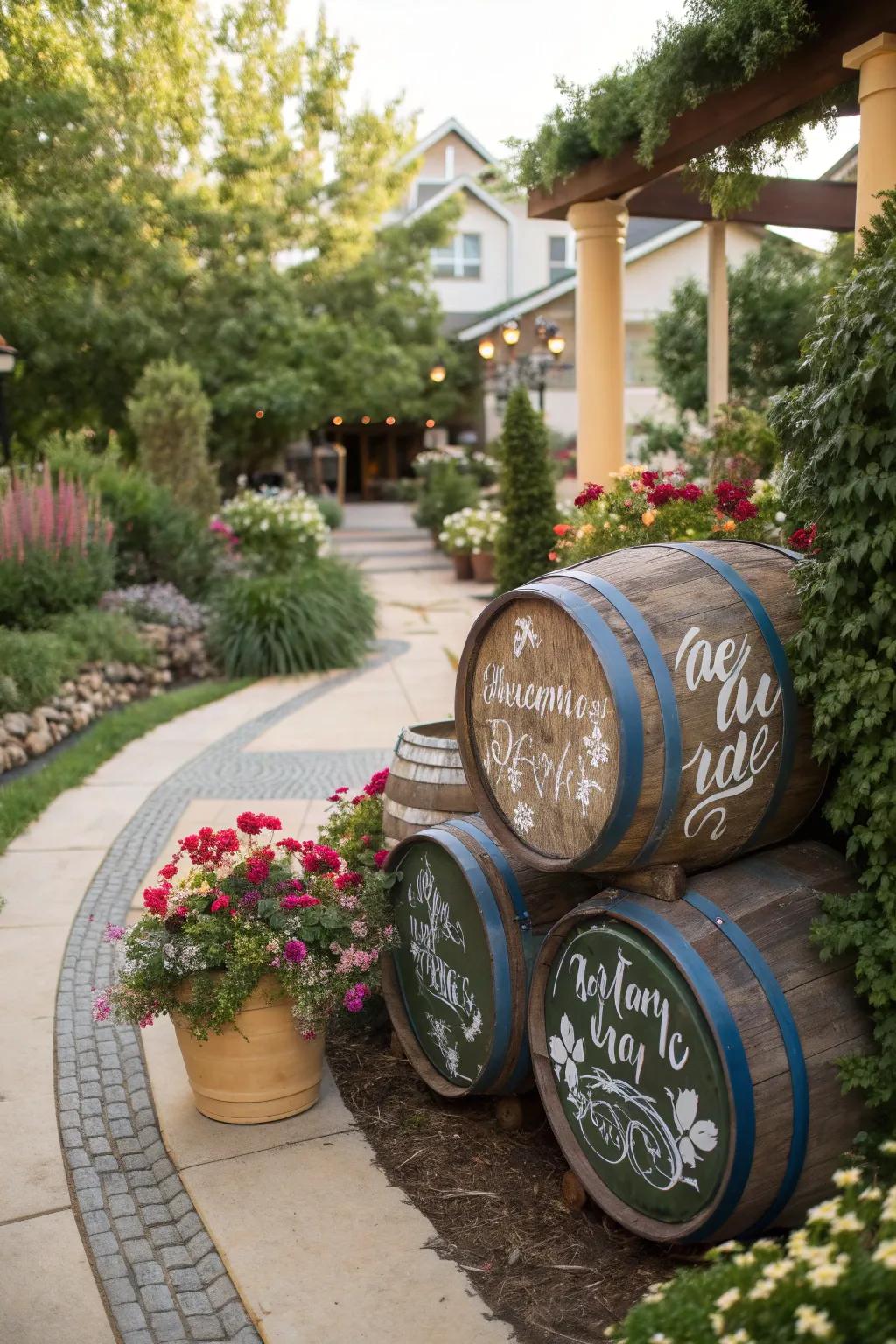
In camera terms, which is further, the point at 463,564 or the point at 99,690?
the point at 463,564

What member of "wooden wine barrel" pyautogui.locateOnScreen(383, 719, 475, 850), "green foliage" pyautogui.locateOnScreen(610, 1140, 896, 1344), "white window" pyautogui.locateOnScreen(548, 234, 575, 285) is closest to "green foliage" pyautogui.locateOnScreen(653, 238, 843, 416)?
"wooden wine barrel" pyautogui.locateOnScreen(383, 719, 475, 850)

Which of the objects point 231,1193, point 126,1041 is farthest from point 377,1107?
point 126,1041

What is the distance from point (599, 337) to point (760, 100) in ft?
9.67

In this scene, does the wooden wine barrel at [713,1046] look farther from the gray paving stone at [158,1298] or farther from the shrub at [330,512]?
the shrub at [330,512]

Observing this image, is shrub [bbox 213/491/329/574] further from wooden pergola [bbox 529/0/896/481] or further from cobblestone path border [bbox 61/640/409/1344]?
cobblestone path border [bbox 61/640/409/1344]

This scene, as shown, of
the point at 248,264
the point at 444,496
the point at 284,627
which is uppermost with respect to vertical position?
the point at 248,264

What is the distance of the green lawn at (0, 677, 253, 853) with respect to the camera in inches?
250

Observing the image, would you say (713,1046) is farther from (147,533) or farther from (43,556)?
(147,533)

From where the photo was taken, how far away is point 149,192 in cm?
1814

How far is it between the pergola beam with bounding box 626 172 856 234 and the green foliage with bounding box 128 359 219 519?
7.29m

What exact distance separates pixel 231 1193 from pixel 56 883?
2745 mm

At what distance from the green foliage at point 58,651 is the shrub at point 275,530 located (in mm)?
2830

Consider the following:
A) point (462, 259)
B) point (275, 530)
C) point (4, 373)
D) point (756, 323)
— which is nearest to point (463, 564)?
point (275, 530)

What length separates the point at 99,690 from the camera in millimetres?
9273
